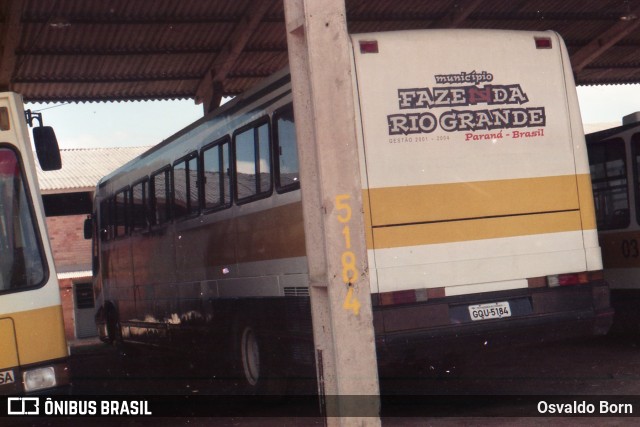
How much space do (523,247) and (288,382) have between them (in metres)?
2.86

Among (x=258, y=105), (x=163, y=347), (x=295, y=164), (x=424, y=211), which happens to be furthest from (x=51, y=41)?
(x=424, y=211)

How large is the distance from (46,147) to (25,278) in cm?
119

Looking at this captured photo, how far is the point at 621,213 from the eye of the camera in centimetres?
1284

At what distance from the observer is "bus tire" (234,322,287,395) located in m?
10.5

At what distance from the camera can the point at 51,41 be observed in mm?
17688

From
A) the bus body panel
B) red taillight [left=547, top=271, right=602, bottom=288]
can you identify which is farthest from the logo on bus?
red taillight [left=547, top=271, right=602, bottom=288]

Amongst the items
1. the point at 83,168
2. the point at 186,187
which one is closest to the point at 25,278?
the point at 186,187

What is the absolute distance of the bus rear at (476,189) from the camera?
8758 mm

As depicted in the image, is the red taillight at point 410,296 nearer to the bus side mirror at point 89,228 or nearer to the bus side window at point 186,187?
the bus side window at point 186,187

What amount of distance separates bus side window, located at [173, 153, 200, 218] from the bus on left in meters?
4.10

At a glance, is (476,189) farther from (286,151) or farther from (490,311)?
(286,151)

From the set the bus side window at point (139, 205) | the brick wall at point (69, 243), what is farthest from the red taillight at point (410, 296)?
the brick wall at point (69, 243)

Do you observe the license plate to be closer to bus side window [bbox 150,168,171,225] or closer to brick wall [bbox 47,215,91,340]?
bus side window [bbox 150,168,171,225]

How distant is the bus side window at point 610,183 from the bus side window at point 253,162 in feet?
16.4
